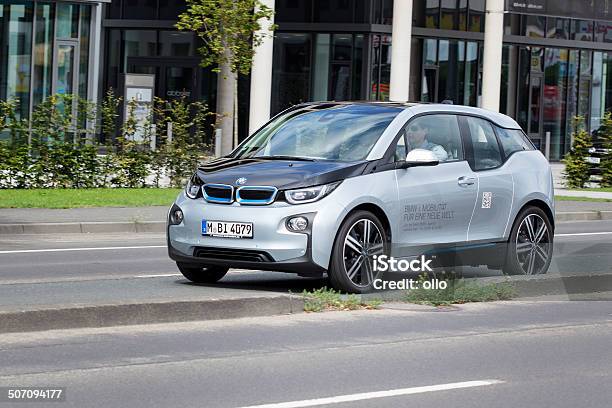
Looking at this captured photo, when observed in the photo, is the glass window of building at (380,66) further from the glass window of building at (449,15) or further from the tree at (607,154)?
the tree at (607,154)

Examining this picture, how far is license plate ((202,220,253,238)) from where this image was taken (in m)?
11.6

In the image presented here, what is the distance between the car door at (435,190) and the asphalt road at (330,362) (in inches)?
56.7

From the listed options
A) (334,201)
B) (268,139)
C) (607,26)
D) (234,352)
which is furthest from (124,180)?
(607,26)

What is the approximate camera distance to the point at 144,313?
9844mm

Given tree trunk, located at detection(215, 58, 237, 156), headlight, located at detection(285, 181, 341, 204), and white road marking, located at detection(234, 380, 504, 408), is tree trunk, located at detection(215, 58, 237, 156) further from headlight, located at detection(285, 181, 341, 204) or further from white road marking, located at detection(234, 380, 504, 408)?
A: white road marking, located at detection(234, 380, 504, 408)

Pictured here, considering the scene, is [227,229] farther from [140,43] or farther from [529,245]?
[140,43]

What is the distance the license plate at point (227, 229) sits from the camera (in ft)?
37.9

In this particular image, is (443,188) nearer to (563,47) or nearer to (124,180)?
(124,180)

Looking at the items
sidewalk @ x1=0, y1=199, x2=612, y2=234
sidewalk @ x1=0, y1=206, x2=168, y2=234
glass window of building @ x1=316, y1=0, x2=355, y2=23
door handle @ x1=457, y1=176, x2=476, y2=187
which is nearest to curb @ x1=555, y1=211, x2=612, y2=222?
sidewalk @ x1=0, y1=199, x2=612, y2=234

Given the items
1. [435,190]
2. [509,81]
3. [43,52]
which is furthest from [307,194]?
[509,81]

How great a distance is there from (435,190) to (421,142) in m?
0.52

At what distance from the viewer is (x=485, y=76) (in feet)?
140

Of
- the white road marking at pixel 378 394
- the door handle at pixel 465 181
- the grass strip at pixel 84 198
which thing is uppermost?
the door handle at pixel 465 181

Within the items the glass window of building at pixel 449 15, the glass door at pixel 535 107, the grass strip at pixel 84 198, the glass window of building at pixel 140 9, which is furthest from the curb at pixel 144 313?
the glass door at pixel 535 107
